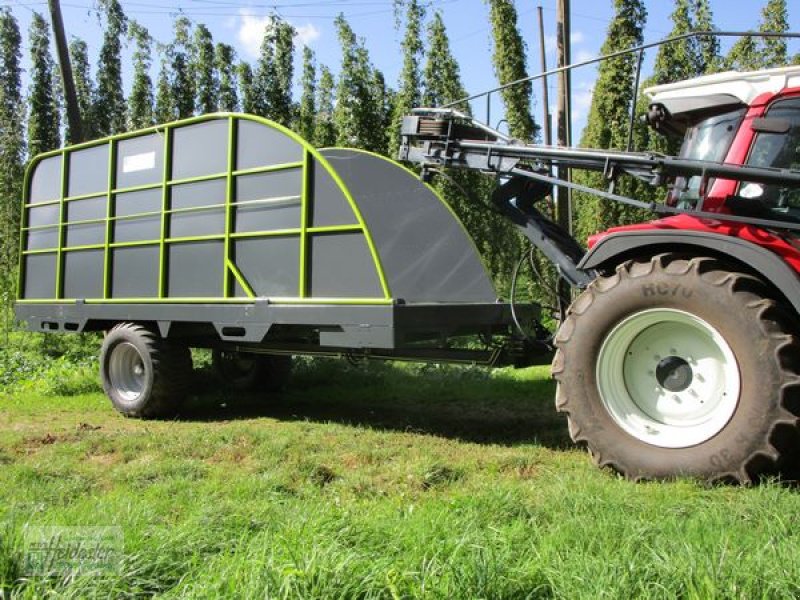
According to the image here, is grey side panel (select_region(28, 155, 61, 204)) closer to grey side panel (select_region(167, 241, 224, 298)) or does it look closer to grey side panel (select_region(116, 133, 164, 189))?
grey side panel (select_region(116, 133, 164, 189))

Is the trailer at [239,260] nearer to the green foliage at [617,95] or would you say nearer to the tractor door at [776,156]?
the tractor door at [776,156]

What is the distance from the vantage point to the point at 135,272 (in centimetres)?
684

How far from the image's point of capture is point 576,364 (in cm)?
417

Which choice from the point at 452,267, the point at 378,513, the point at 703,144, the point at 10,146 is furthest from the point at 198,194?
the point at 10,146

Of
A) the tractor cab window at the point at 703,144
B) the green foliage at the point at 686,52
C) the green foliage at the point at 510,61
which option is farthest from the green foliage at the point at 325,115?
the tractor cab window at the point at 703,144

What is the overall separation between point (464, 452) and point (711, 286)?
205cm

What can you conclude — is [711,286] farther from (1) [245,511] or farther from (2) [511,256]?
(2) [511,256]

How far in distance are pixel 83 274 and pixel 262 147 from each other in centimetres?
282

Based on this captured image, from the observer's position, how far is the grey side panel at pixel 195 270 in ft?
20.2

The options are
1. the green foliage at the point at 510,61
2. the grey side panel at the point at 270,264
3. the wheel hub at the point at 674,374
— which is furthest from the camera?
the green foliage at the point at 510,61

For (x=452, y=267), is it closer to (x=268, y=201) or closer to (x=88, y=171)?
(x=268, y=201)

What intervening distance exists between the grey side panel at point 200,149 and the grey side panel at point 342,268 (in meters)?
1.35

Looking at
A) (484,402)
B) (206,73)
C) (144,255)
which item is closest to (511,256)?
(484,402)

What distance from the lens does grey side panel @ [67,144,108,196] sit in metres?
7.22
